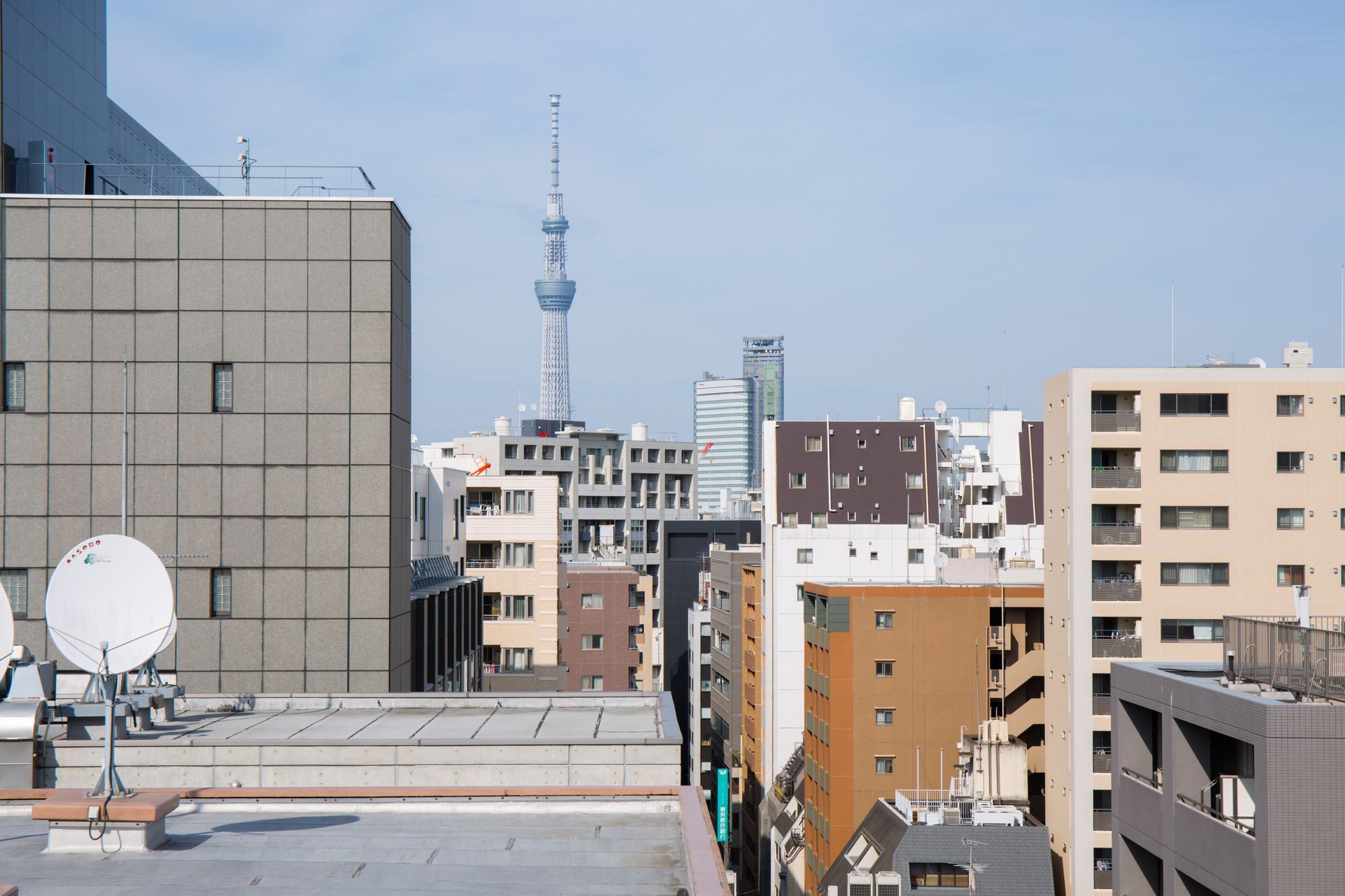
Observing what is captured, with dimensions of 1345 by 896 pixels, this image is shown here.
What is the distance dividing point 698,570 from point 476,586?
80.6 metres

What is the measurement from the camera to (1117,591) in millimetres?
60875

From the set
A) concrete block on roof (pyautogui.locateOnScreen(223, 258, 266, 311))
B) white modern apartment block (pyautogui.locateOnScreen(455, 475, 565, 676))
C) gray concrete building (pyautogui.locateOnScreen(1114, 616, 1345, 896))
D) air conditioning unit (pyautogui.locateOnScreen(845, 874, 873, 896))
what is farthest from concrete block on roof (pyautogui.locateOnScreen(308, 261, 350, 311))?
white modern apartment block (pyautogui.locateOnScreen(455, 475, 565, 676))

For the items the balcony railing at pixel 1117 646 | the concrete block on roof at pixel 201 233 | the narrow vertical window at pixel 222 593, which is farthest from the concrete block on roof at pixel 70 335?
the balcony railing at pixel 1117 646

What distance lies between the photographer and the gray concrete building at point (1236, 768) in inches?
1037

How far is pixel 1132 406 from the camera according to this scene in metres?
61.7

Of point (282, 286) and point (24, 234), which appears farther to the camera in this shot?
point (282, 286)

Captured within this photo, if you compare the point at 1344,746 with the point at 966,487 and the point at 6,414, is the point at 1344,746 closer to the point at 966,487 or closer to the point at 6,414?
the point at 6,414

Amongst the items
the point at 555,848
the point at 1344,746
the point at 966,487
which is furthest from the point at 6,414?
the point at 966,487

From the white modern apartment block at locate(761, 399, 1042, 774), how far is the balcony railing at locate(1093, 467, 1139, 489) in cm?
2578

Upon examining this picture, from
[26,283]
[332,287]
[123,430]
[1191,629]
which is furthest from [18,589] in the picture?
[1191,629]

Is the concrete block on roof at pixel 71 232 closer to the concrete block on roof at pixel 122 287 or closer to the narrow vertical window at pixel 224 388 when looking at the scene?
the concrete block on roof at pixel 122 287

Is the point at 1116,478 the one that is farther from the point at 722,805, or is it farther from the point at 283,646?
the point at 722,805

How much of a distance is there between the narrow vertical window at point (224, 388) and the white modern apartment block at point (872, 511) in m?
54.3

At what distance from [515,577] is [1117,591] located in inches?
1588
